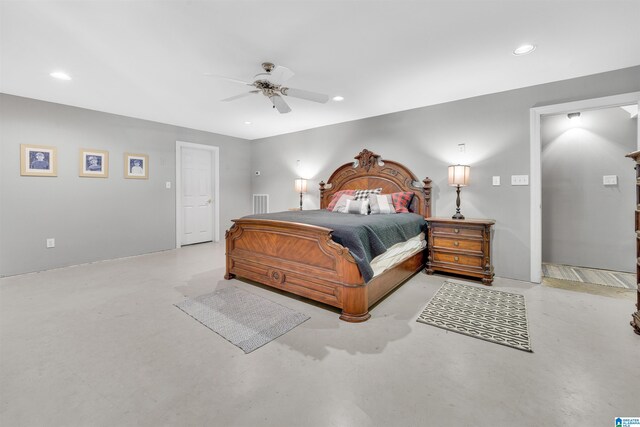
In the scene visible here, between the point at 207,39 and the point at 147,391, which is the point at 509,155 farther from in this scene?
the point at 147,391

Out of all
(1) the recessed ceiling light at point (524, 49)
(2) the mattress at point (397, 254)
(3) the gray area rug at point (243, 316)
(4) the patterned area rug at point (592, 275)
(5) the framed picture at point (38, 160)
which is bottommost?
(3) the gray area rug at point (243, 316)

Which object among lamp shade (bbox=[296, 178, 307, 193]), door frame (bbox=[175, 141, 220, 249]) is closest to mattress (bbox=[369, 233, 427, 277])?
lamp shade (bbox=[296, 178, 307, 193])

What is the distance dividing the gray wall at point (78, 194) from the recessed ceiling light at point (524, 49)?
510 centimetres

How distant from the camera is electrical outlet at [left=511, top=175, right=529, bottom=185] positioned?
326 centimetres

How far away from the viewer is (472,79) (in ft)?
9.87

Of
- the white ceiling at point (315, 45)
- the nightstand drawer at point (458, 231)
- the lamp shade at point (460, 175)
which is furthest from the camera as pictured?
the lamp shade at point (460, 175)

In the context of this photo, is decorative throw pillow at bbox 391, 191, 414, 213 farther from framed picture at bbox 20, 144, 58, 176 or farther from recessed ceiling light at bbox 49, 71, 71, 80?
framed picture at bbox 20, 144, 58, 176

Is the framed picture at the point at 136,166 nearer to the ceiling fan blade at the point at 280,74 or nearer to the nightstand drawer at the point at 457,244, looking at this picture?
the ceiling fan blade at the point at 280,74

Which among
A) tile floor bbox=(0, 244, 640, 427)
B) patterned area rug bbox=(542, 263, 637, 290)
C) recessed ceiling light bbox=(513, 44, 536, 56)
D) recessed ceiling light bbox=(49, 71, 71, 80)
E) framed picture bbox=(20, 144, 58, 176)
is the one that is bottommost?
tile floor bbox=(0, 244, 640, 427)

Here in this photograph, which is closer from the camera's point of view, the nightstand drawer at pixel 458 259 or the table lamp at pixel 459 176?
the nightstand drawer at pixel 458 259

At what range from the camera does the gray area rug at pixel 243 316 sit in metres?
2.02

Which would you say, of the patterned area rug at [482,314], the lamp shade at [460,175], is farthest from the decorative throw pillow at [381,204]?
the patterned area rug at [482,314]

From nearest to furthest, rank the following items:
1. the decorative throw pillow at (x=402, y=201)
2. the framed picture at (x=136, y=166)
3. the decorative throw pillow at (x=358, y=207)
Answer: the decorative throw pillow at (x=358, y=207) → the decorative throw pillow at (x=402, y=201) → the framed picture at (x=136, y=166)

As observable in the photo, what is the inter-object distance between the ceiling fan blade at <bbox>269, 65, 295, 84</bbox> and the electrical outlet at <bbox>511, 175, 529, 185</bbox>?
9.35ft
